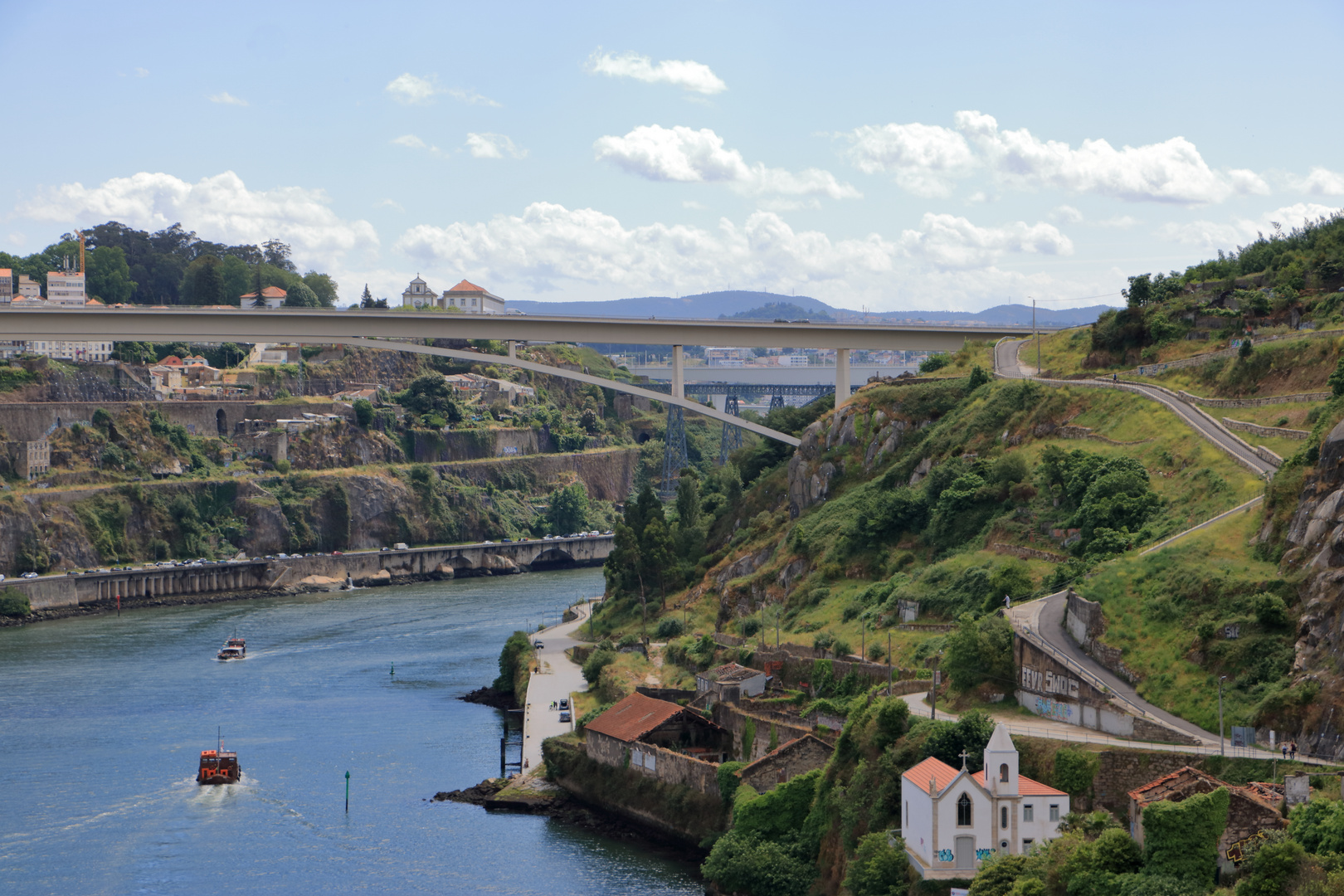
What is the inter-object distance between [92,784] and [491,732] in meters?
13.8

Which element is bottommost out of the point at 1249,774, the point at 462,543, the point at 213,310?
the point at 462,543

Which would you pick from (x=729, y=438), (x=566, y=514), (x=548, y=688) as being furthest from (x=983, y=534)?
(x=566, y=514)

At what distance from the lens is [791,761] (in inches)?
1554

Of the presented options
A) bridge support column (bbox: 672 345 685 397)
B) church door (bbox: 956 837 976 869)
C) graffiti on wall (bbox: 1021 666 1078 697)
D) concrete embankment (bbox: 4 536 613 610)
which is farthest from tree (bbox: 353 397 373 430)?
church door (bbox: 956 837 976 869)

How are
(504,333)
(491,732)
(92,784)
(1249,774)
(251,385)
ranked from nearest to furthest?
(1249,774), (92,784), (491,732), (504,333), (251,385)

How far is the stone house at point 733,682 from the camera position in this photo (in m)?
45.2

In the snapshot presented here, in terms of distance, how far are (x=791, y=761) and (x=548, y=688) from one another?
2054cm

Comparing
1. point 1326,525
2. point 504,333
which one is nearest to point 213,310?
point 504,333

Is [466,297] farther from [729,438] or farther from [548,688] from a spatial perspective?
[548,688]

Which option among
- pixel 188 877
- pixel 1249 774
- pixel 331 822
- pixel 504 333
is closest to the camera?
pixel 1249 774

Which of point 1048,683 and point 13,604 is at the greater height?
point 1048,683

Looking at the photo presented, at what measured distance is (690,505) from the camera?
75.2 meters

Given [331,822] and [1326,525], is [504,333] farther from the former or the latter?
[1326,525]

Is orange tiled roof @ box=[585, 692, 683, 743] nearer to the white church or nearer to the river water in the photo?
the river water
